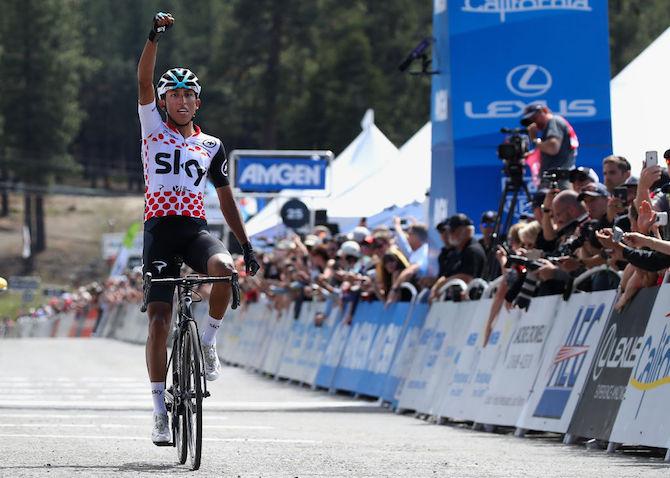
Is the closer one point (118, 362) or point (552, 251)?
point (552, 251)

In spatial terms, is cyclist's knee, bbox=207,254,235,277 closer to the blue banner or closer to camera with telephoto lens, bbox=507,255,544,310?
camera with telephoto lens, bbox=507,255,544,310

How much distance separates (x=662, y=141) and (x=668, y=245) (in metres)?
7.37

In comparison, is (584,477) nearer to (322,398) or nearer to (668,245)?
(668,245)

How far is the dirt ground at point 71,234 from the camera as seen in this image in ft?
363

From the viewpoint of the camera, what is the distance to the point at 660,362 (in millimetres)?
10883

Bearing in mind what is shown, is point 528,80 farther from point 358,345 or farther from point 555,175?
point 555,175

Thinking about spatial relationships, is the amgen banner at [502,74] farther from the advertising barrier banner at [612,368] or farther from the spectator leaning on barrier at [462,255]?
the advertising barrier banner at [612,368]

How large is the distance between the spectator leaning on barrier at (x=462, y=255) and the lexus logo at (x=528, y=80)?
2814mm

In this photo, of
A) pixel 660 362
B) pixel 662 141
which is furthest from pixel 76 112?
pixel 660 362

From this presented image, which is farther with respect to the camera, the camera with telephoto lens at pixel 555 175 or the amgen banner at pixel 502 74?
the amgen banner at pixel 502 74

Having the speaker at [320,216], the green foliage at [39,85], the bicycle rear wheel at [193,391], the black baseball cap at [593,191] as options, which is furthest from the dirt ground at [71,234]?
the bicycle rear wheel at [193,391]

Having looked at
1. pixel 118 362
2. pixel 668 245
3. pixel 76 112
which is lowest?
pixel 118 362

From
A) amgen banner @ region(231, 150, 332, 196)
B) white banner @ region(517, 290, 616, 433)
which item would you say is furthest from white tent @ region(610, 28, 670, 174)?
amgen banner @ region(231, 150, 332, 196)

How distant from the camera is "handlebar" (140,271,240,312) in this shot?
31.2 ft
